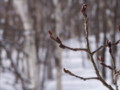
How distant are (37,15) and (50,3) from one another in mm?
1128

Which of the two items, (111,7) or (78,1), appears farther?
(111,7)

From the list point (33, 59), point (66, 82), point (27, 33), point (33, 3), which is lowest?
point (66, 82)

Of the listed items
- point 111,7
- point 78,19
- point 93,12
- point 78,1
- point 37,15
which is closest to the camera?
point 37,15

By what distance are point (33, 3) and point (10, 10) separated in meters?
5.37

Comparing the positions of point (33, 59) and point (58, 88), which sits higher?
point (33, 59)

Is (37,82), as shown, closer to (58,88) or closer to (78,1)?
(58,88)

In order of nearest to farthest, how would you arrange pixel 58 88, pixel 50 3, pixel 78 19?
pixel 58 88, pixel 50 3, pixel 78 19

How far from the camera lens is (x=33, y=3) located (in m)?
11.3

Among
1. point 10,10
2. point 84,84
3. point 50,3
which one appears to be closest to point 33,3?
point 50,3

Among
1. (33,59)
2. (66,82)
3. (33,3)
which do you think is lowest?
(66,82)

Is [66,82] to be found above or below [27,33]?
below

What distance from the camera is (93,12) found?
19609 mm

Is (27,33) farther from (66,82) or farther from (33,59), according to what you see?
(66,82)

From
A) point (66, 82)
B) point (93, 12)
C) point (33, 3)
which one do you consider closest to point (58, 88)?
point (33, 3)
